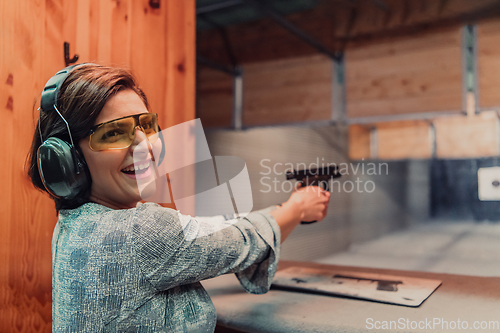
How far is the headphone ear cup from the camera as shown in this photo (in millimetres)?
629

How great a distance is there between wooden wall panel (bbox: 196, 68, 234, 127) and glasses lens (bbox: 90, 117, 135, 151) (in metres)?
2.34

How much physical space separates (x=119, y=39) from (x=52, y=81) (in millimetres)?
490

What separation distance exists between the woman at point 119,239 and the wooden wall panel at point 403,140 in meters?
2.56

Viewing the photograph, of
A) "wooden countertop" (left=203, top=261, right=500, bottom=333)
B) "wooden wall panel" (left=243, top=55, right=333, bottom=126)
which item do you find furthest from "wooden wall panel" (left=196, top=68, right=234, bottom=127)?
"wooden countertop" (left=203, top=261, right=500, bottom=333)

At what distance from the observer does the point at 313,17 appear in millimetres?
2924

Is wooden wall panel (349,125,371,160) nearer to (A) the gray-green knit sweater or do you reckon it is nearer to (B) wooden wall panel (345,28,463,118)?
(B) wooden wall panel (345,28,463,118)

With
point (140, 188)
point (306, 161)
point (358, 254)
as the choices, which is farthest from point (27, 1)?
point (358, 254)

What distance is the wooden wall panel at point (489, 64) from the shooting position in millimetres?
2164

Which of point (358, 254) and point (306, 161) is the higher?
point (306, 161)

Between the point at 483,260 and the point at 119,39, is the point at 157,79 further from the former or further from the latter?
the point at 483,260

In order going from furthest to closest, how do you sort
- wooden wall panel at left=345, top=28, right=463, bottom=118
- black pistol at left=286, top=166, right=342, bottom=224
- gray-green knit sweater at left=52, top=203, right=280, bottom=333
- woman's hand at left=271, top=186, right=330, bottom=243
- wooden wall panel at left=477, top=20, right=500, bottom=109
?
1. wooden wall panel at left=345, top=28, right=463, bottom=118
2. wooden wall panel at left=477, top=20, right=500, bottom=109
3. black pistol at left=286, top=166, right=342, bottom=224
4. woman's hand at left=271, top=186, right=330, bottom=243
5. gray-green knit sweater at left=52, top=203, right=280, bottom=333

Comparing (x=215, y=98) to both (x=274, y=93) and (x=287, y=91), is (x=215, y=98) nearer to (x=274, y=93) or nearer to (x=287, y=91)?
(x=274, y=93)

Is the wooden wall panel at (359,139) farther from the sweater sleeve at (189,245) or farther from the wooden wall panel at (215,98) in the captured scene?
the sweater sleeve at (189,245)

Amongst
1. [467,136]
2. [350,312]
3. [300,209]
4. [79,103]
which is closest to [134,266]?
[79,103]
